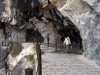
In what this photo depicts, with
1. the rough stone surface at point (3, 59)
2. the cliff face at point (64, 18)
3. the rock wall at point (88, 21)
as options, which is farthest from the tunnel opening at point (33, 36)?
the rock wall at point (88, 21)

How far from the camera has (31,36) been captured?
77.4ft

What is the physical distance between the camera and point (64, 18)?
18141 millimetres

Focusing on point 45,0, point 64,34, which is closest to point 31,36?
point 64,34

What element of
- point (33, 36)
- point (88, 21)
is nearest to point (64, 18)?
point (33, 36)

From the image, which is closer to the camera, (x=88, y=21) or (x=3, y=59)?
(x=88, y=21)

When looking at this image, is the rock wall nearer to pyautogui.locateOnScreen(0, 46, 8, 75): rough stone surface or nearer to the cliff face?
the cliff face

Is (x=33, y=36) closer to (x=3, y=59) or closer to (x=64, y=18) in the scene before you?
(x=3, y=59)

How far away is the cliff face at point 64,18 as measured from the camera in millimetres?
10953

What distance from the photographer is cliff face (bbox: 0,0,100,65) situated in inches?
431

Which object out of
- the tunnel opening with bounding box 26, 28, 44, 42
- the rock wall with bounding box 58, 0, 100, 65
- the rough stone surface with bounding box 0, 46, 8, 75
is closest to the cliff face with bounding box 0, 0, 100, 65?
the rock wall with bounding box 58, 0, 100, 65

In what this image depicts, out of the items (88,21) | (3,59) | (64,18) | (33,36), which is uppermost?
(64,18)

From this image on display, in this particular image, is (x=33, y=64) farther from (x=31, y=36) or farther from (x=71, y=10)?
(x=31, y=36)

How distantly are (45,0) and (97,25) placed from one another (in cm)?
828

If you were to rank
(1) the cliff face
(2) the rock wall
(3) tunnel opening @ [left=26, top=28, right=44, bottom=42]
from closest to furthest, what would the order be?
1. (2) the rock wall
2. (1) the cliff face
3. (3) tunnel opening @ [left=26, top=28, right=44, bottom=42]
